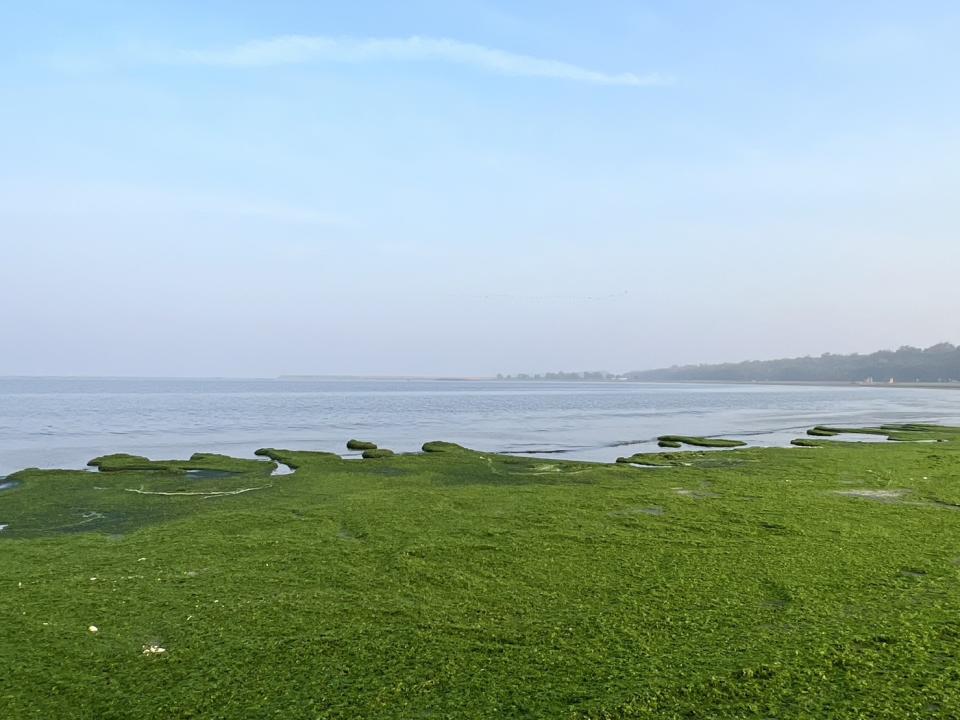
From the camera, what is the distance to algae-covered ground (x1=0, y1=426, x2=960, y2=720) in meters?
5.11

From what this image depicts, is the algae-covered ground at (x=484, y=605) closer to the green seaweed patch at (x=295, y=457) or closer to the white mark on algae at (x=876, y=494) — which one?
the white mark on algae at (x=876, y=494)

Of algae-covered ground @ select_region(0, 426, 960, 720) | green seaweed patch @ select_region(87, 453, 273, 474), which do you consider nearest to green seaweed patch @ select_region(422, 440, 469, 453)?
green seaweed patch @ select_region(87, 453, 273, 474)

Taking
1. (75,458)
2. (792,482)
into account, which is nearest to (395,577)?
(792,482)

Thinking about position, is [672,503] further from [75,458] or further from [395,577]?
[75,458]

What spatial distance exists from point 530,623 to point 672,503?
7.40 m

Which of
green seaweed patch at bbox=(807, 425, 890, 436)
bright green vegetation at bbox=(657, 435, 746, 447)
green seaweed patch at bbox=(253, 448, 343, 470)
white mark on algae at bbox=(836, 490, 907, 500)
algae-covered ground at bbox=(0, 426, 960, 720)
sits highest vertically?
algae-covered ground at bbox=(0, 426, 960, 720)

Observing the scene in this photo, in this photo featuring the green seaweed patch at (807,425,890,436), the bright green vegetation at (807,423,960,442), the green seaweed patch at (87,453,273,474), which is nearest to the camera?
the green seaweed patch at (87,453,273,474)

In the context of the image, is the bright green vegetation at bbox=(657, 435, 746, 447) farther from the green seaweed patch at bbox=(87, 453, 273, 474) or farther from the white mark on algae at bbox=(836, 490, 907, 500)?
the green seaweed patch at bbox=(87, 453, 273, 474)

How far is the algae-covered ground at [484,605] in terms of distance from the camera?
5113mm

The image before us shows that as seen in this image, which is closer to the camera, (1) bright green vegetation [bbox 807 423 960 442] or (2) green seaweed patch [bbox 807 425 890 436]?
(1) bright green vegetation [bbox 807 423 960 442]

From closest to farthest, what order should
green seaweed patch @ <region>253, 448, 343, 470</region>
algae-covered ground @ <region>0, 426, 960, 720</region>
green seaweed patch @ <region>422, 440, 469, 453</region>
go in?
algae-covered ground @ <region>0, 426, 960, 720</region>
green seaweed patch @ <region>253, 448, 343, 470</region>
green seaweed patch @ <region>422, 440, 469, 453</region>

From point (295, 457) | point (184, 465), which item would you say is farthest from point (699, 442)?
point (184, 465)

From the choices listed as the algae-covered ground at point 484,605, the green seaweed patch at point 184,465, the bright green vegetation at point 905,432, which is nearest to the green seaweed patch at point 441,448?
the green seaweed patch at point 184,465

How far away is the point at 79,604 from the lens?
284 inches
